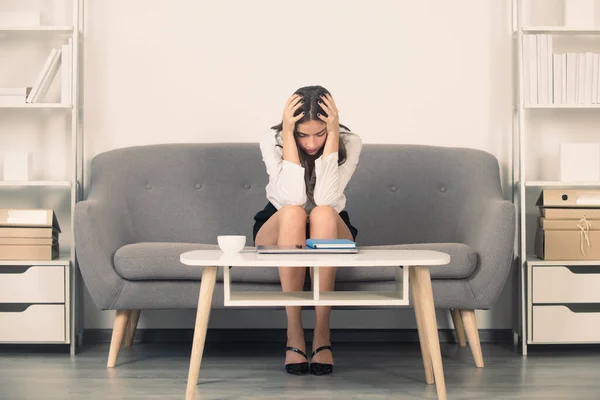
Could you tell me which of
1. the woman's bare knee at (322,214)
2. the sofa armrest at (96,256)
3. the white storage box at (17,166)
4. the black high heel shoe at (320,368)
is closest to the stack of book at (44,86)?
the white storage box at (17,166)

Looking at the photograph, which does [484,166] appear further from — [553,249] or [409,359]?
[409,359]

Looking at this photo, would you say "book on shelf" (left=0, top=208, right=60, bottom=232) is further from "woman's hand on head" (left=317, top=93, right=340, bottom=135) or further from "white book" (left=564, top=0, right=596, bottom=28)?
"white book" (left=564, top=0, right=596, bottom=28)

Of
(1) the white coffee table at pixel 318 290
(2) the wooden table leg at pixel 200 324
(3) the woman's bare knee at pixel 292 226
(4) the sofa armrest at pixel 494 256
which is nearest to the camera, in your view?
(1) the white coffee table at pixel 318 290

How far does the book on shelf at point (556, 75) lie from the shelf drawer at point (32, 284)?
6.79 ft

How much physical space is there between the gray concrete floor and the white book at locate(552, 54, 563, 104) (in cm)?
105

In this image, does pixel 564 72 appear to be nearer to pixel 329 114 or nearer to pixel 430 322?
pixel 329 114

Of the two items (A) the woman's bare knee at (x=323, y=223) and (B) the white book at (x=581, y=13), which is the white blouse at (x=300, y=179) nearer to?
(A) the woman's bare knee at (x=323, y=223)

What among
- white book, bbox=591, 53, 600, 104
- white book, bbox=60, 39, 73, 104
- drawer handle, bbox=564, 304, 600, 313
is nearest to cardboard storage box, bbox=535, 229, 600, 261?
drawer handle, bbox=564, 304, 600, 313

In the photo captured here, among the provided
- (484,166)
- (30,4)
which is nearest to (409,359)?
(484,166)

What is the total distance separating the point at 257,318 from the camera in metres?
3.53

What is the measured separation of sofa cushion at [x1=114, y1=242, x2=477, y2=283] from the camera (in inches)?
109

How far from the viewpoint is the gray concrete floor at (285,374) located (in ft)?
7.91

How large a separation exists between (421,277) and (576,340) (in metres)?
1.17

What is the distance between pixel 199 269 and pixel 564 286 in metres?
1.46
